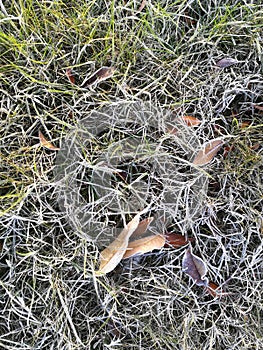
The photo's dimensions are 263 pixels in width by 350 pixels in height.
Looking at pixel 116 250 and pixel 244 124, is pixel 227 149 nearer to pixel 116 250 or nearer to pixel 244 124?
pixel 244 124

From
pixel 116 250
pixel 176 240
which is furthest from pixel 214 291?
pixel 116 250

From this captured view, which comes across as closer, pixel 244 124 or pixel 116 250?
pixel 116 250

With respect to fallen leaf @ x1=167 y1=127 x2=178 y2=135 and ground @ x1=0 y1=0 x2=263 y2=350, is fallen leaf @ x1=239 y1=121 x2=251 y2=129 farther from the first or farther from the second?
fallen leaf @ x1=167 y1=127 x2=178 y2=135

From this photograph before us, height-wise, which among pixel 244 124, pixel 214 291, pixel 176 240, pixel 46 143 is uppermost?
pixel 46 143

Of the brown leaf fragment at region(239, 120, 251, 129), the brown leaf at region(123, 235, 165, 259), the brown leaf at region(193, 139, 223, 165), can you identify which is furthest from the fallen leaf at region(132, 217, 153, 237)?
the brown leaf fragment at region(239, 120, 251, 129)

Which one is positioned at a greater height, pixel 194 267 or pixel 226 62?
pixel 226 62
